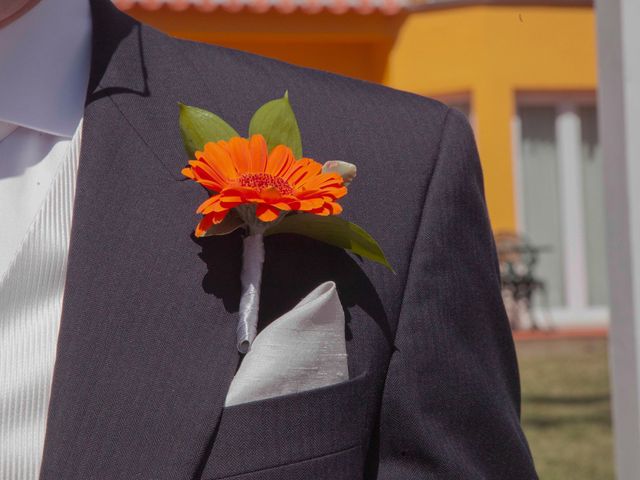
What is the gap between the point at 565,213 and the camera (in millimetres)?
13750

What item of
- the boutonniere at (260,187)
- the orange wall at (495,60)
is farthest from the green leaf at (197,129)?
the orange wall at (495,60)

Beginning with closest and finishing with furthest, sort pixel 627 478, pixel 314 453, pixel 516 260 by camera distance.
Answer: pixel 314 453 → pixel 627 478 → pixel 516 260

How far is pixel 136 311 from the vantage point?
1.38 metres

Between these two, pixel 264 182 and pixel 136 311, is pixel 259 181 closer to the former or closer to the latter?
pixel 264 182

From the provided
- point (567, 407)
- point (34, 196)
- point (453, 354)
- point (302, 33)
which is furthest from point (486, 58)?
point (34, 196)

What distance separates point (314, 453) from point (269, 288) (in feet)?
0.70

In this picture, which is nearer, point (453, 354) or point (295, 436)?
point (295, 436)

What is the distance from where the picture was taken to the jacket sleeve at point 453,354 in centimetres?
146

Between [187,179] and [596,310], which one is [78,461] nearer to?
[187,179]

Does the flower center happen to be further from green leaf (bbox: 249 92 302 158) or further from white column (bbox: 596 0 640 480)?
white column (bbox: 596 0 640 480)

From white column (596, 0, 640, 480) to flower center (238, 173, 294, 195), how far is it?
140 centimetres

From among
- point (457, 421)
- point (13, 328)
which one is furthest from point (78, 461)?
point (457, 421)

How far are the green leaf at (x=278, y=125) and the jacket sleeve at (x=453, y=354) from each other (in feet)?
0.70

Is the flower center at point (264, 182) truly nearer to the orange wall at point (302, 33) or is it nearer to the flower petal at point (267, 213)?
the flower petal at point (267, 213)
